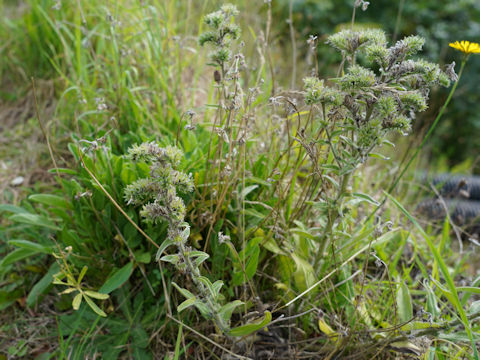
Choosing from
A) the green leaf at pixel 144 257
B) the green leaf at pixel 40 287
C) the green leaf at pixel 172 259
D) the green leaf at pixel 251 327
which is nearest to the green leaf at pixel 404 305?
the green leaf at pixel 251 327

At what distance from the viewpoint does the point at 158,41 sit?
8.02ft

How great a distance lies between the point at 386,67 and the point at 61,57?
7.77 feet

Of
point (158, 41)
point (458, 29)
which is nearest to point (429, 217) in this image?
point (158, 41)

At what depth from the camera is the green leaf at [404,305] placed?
148 centimetres

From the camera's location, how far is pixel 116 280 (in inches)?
62.2

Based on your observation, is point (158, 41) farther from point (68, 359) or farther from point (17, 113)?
point (68, 359)

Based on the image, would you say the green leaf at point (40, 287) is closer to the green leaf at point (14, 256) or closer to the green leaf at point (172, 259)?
the green leaf at point (14, 256)

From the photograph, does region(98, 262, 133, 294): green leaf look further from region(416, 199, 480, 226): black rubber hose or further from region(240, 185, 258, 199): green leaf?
region(416, 199, 480, 226): black rubber hose

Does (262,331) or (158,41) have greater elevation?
(158,41)

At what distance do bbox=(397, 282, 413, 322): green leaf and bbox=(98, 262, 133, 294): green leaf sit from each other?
1.06 metres

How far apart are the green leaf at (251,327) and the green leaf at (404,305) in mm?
546

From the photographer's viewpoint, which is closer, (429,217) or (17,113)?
(429,217)

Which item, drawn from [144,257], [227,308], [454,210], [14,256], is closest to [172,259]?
[227,308]

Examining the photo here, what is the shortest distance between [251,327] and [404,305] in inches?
24.5
